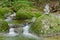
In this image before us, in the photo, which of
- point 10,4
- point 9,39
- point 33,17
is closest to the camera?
point 9,39

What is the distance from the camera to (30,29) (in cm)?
1141

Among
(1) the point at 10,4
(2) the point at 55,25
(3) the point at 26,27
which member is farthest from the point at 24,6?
(2) the point at 55,25

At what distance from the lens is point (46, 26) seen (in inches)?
434

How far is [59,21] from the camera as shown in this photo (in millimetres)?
11570

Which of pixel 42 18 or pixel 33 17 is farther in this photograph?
pixel 33 17

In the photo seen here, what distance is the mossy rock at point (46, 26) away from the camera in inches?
426

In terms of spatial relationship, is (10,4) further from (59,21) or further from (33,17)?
(59,21)

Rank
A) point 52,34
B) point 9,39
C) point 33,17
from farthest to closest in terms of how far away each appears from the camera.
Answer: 1. point 33,17
2. point 52,34
3. point 9,39

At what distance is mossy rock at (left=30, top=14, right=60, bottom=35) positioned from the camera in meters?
10.8

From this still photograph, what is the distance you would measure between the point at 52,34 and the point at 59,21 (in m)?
1.18

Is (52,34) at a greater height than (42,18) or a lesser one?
lesser

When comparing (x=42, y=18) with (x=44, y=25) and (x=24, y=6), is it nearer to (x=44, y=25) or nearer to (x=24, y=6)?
(x=44, y=25)

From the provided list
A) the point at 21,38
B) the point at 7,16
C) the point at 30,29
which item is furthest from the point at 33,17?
the point at 21,38

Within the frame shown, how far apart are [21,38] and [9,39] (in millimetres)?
590
